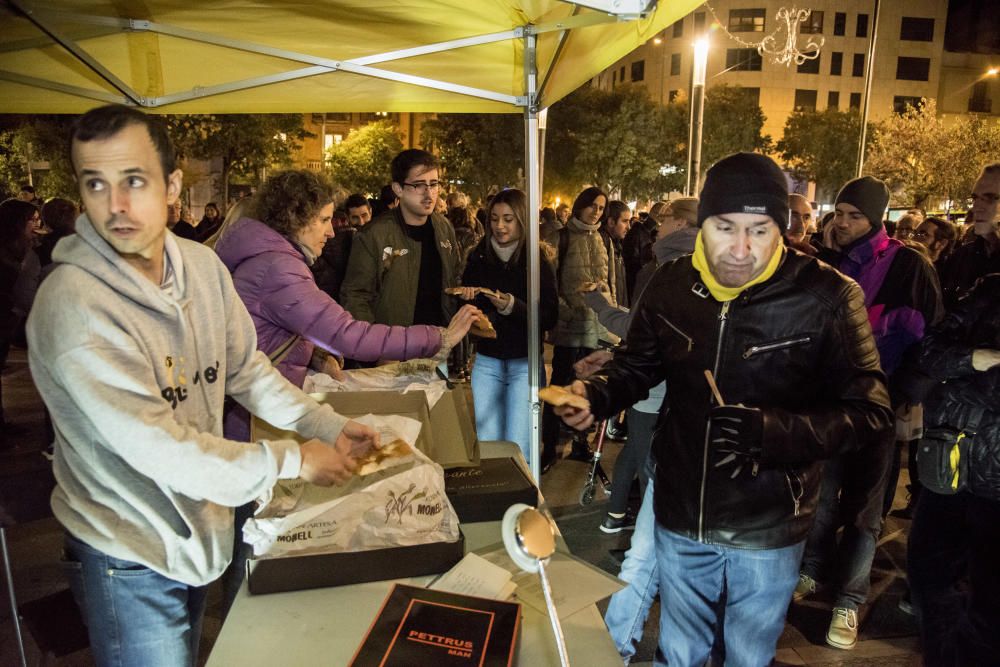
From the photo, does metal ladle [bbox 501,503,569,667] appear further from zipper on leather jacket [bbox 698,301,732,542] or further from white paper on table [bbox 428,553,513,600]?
zipper on leather jacket [bbox 698,301,732,542]

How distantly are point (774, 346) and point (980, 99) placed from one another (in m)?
70.0

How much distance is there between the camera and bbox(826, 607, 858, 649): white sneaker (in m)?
3.21

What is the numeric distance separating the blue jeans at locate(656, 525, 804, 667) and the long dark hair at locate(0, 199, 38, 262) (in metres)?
5.99

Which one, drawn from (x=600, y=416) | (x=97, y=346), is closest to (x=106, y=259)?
(x=97, y=346)

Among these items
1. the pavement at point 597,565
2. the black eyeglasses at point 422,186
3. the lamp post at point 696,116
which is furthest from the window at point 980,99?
the black eyeglasses at point 422,186

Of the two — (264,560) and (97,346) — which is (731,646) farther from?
(97,346)

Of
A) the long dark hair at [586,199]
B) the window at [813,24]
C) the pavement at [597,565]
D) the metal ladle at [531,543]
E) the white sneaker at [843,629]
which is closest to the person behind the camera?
the metal ladle at [531,543]

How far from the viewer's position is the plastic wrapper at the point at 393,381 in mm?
2586

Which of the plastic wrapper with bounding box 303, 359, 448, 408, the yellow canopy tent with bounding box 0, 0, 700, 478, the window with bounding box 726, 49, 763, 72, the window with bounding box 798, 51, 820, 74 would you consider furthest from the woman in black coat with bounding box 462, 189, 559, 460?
the window with bounding box 798, 51, 820, 74

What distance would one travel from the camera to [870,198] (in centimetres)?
375

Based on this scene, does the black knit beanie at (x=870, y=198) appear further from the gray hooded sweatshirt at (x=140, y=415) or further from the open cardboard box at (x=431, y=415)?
the gray hooded sweatshirt at (x=140, y=415)

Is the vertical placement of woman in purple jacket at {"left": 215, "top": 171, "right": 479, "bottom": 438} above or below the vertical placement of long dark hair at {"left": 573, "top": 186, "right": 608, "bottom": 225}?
below

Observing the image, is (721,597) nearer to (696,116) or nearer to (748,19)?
(696,116)

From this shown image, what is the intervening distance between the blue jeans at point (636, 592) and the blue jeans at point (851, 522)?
3.05ft
